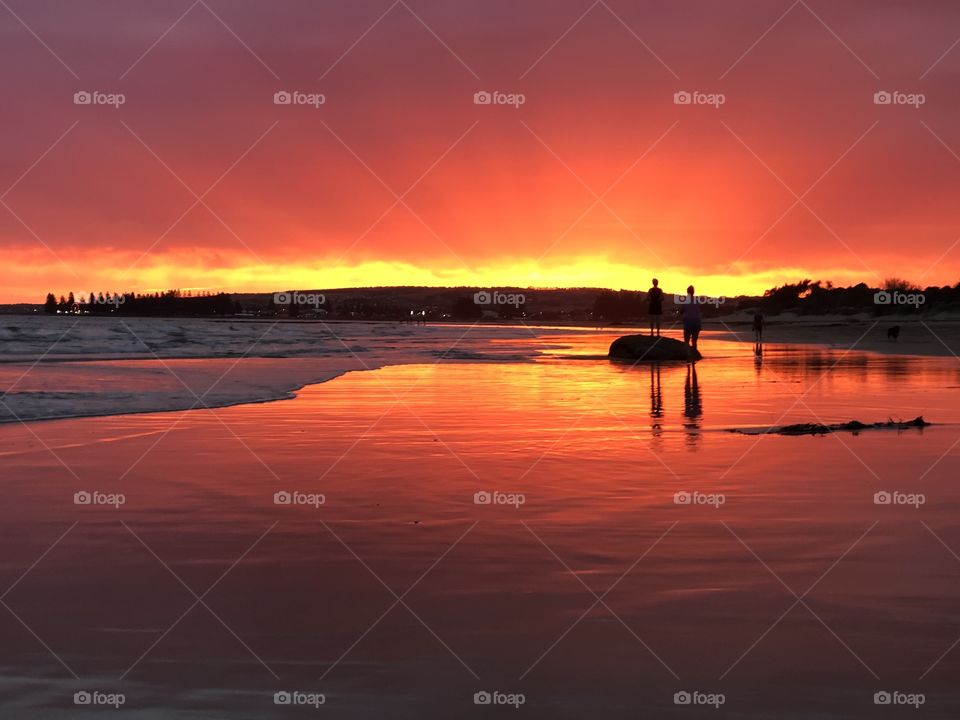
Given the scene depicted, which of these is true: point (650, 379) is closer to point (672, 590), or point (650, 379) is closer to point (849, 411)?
point (849, 411)

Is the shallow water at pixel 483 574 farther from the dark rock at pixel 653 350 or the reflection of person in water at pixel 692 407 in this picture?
the dark rock at pixel 653 350

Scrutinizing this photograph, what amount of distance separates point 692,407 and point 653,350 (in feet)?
61.2

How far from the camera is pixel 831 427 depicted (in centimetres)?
1454

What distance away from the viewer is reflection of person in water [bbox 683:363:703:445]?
46.1ft

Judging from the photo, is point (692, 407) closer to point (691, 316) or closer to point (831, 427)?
point (831, 427)

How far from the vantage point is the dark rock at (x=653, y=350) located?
3591 centimetres

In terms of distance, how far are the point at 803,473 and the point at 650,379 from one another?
15104mm

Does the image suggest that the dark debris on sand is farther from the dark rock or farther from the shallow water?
the dark rock

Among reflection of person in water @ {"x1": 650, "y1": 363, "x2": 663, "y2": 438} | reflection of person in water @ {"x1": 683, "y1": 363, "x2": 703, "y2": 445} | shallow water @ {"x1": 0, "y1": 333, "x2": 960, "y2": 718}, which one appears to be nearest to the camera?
shallow water @ {"x1": 0, "y1": 333, "x2": 960, "y2": 718}

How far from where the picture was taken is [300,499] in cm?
924

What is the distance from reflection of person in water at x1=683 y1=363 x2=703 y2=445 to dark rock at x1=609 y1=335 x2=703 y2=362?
A: 9.07 meters

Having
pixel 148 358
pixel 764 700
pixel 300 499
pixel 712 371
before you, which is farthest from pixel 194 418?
pixel 148 358

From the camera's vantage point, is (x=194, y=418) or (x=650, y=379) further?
(x=650, y=379)

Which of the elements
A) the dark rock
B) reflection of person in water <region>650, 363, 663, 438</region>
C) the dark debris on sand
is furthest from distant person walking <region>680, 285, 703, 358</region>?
the dark debris on sand
